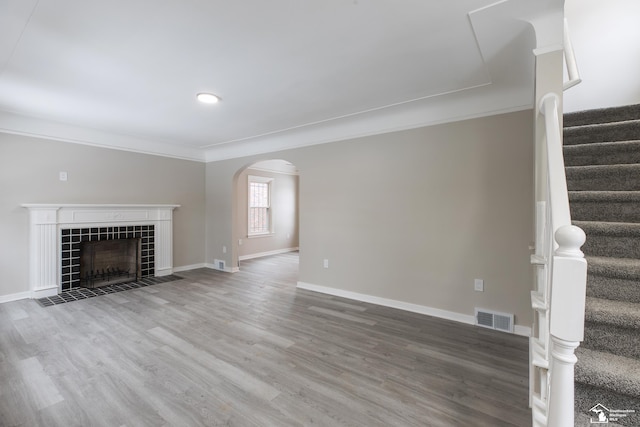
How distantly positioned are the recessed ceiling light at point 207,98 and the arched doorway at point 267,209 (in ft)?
11.3

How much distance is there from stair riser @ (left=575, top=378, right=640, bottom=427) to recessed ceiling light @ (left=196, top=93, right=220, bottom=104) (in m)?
3.57

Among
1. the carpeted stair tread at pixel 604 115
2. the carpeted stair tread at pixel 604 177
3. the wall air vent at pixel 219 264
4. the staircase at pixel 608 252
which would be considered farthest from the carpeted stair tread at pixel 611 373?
the wall air vent at pixel 219 264

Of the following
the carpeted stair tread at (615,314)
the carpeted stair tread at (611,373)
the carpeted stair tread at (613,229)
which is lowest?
the carpeted stair tread at (611,373)

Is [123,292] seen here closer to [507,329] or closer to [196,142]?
[196,142]

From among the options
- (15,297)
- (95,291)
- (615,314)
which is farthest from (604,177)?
(15,297)

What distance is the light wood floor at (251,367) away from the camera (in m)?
1.75

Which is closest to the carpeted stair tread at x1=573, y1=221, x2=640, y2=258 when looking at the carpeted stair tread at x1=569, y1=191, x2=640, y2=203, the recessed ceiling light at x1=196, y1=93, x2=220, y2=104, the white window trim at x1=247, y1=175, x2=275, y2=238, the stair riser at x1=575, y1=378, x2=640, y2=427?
the carpeted stair tread at x1=569, y1=191, x2=640, y2=203

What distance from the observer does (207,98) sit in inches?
123

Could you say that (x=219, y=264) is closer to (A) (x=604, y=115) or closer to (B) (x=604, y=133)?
(B) (x=604, y=133)

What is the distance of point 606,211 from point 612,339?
3.23 feet

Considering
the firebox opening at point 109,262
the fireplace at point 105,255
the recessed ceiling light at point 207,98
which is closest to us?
the recessed ceiling light at point 207,98

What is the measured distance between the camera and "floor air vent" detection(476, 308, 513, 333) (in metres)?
2.90

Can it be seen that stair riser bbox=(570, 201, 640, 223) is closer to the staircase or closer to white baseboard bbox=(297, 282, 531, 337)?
the staircase

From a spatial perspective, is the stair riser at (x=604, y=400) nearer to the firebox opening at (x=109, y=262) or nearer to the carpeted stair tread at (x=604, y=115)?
the carpeted stair tread at (x=604, y=115)
